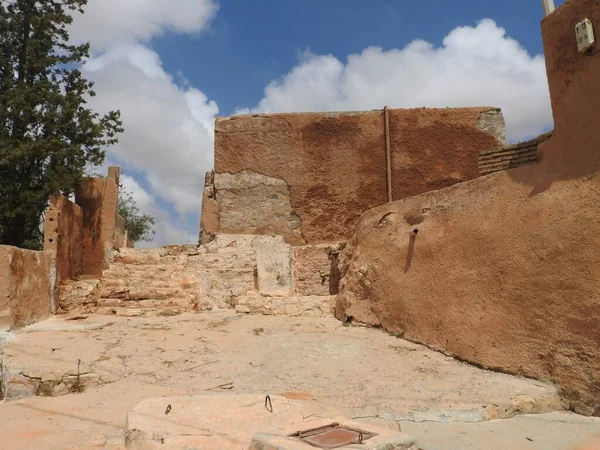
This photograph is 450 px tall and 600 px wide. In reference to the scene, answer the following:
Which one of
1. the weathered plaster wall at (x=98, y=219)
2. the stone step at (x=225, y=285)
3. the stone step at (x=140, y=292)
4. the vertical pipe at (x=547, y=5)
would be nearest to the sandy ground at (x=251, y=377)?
the stone step at (x=140, y=292)

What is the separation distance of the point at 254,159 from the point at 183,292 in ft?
8.48

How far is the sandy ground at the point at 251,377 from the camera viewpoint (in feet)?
12.1

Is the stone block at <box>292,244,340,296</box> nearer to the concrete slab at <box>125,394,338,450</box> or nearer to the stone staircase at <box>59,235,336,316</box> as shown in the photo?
the stone staircase at <box>59,235,336,316</box>

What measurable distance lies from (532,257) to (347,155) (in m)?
4.58

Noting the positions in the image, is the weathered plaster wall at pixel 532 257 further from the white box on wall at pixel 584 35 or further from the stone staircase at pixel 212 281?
the stone staircase at pixel 212 281

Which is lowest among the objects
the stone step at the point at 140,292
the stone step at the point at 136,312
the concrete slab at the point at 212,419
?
the concrete slab at the point at 212,419

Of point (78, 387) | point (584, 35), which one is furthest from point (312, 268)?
point (584, 35)

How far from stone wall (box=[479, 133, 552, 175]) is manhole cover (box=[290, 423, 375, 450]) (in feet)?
9.93

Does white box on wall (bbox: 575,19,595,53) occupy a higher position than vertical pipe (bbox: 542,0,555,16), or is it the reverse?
vertical pipe (bbox: 542,0,555,16)

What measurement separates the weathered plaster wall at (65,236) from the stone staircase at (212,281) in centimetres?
46

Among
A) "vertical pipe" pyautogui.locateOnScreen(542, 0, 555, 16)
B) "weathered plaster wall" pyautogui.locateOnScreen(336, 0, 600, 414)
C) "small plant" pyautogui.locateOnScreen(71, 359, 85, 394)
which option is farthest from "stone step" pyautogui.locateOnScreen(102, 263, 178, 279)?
"vertical pipe" pyautogui.locateOnScreen(542, 0, 555, 16)

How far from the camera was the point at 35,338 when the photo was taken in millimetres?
5469

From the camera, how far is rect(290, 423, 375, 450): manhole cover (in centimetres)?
284

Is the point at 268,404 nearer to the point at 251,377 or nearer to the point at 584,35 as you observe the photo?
the point at 251,377
